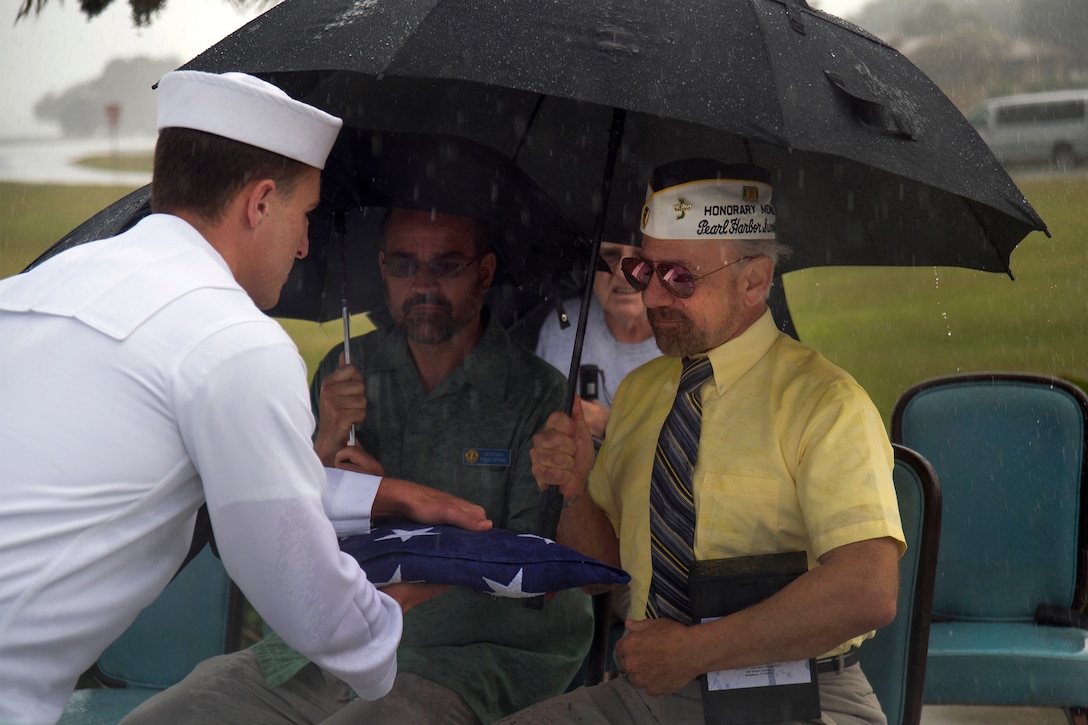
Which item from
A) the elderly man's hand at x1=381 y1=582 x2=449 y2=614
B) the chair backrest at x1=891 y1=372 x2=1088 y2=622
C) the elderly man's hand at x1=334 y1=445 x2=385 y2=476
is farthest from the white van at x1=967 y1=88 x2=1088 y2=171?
the elderly man's hand at x1=381 y1=582 x2=449 y2=614

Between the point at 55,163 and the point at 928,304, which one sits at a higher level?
the point at 55,163

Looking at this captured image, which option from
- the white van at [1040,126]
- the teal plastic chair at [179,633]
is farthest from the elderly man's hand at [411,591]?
the white van at [1040,126]

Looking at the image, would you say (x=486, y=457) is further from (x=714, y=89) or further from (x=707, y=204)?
(x=714, y=89)

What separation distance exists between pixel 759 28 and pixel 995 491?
7.74ft

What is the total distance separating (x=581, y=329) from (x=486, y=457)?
45 centimetres

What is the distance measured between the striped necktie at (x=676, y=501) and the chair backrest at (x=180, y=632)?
59.3 inches

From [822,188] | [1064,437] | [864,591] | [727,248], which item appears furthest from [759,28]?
[1064,437]

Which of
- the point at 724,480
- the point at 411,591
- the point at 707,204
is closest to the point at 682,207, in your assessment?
the point at 707,204

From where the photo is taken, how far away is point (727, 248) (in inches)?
102

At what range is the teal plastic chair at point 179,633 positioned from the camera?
136 inches

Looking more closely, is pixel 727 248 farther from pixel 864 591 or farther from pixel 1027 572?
pixel 1027 572

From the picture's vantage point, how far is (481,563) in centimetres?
223

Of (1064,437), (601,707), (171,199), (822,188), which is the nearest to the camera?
(171,199)

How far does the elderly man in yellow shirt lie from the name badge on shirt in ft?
0.78
